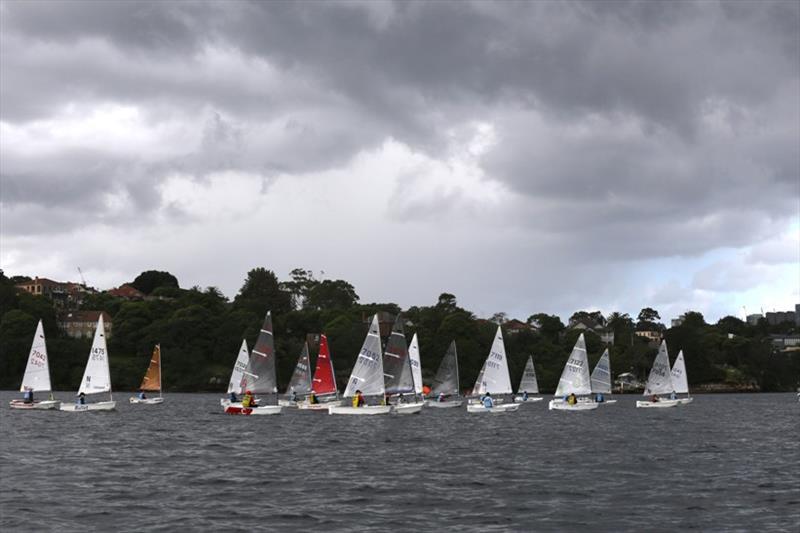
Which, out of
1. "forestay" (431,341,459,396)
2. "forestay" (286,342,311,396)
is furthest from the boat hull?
"forestay" (431,341,459,396)

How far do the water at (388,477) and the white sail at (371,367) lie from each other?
7663mm

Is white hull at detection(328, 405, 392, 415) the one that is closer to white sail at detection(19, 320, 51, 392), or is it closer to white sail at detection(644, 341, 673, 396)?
white sail at detection(19, 320, 51, 392)

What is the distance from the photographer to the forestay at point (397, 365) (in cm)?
8594

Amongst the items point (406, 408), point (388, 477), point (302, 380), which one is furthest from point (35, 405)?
point (388, 477)

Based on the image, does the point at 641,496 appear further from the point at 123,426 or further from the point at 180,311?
the point at 180,311

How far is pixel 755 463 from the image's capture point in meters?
51.0

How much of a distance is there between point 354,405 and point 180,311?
11969 centimetres

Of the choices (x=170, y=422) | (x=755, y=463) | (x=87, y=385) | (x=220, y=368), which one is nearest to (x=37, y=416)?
(x=87, y=385)

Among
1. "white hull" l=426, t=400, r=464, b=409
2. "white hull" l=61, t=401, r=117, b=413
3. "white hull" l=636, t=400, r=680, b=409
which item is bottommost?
"white hull" l=636, t=400, r=680, b=409

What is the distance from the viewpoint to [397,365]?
8650 cm

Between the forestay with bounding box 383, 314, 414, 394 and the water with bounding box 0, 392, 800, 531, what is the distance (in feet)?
39.1

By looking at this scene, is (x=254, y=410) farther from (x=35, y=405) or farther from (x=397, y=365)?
(x=35, y=405)

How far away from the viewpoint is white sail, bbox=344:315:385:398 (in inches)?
3211

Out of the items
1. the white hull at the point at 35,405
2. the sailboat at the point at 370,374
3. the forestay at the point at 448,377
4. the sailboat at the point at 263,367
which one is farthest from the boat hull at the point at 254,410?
the forestay at the point at 448,377
